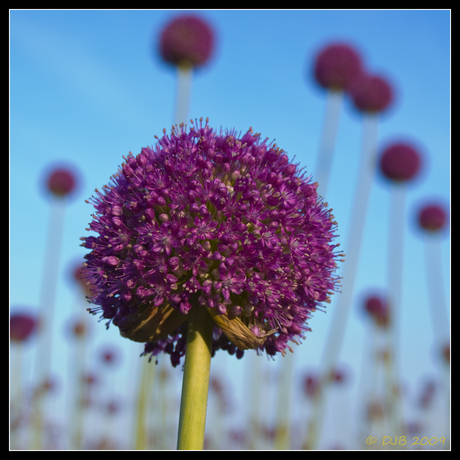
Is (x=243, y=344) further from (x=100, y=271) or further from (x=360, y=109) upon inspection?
(x=360, y=109)

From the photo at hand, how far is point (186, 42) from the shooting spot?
664 centimetres

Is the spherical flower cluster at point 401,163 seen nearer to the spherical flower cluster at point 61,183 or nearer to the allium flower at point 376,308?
the allium flower at point 376,308

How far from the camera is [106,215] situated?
2410mm

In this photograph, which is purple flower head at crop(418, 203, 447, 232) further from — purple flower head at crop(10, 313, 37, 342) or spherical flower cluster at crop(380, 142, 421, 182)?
purple flower head at crop(10, 313, 37, 342)

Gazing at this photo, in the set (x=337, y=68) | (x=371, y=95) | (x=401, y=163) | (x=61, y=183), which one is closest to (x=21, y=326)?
(x=61, y=183)

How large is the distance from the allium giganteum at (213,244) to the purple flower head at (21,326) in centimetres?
646

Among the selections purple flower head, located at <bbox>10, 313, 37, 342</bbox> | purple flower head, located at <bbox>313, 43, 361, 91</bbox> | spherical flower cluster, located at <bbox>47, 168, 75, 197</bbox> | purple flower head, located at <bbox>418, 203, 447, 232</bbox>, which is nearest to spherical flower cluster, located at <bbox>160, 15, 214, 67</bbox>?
purple flower head, located at <bbox>313, 43, 361, 91</bbox>

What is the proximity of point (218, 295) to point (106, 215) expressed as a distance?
77 centimetres

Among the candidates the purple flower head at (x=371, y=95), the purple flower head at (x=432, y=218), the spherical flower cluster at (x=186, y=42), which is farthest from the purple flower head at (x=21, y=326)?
the purple flower head at (x=432, y=218)

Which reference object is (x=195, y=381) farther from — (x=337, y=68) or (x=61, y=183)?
(x=61, y=183)

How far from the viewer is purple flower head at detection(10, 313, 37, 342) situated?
8094 millimetres

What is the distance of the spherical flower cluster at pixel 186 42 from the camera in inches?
260

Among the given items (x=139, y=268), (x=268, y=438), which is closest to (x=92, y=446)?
(x=268, y=438)

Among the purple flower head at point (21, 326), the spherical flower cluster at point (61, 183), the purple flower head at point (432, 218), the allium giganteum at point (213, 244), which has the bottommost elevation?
the purple flower head at point (21, 326)
